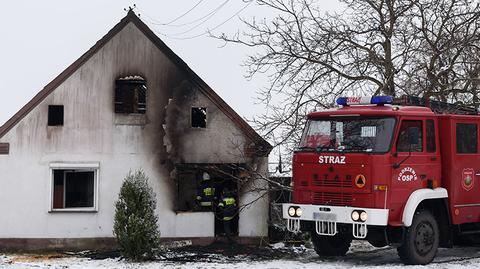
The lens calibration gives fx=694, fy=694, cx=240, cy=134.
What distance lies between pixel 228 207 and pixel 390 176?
5086 millimetres

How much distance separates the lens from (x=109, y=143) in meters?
16.5

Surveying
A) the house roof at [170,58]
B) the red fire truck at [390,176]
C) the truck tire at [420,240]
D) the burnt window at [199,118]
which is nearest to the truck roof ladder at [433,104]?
the red fire truck at [390,176]

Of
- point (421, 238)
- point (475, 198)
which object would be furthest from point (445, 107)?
point (421, 238)

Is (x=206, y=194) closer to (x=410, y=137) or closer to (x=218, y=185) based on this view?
(x=218, y=185)

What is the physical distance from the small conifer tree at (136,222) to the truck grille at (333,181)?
358 cm

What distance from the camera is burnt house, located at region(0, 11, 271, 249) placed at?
1614cm

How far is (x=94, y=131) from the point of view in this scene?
16422 millimetres

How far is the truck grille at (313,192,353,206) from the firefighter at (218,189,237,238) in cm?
381

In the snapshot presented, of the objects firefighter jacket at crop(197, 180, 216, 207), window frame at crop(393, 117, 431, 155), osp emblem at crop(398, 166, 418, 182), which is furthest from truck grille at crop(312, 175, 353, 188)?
firefighter jacket at crop(197, 180, 216, 207)

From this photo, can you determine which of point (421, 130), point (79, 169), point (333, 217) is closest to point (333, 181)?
point (333, 217)

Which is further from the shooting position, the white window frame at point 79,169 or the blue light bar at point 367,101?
the white window frame at point 79,169

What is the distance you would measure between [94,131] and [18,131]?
1.74 meters

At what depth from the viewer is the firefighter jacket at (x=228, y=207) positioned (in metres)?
16.4

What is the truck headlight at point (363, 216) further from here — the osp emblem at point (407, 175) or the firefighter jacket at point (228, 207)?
the firefighter jacket at point (228, 207)
